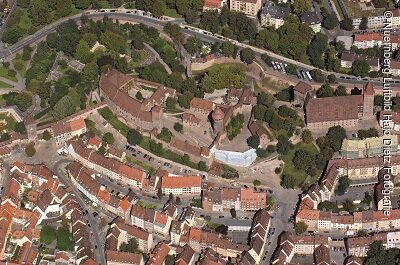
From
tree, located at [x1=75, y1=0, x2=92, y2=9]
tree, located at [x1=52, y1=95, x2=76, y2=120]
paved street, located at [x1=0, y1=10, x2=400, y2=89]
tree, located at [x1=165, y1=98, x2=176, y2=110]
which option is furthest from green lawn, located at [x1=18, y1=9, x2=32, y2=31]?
tree, located at [x1=165, y1=98, x2=176, y2=110]

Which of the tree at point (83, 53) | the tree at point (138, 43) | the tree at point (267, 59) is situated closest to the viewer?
the tree at point (267, 59)

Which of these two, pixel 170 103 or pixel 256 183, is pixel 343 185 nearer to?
pixel 256 183

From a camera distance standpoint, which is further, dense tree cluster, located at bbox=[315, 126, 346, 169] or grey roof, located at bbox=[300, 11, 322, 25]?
grey roof, located at bbox=[300, 11, 322, 25]

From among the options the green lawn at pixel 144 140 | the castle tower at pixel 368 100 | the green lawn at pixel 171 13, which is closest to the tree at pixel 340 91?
the castle tower at pixel 368 100

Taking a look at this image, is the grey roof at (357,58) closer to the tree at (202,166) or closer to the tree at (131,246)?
the tree at (202,166)

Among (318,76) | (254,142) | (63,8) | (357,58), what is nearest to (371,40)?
(357,58)

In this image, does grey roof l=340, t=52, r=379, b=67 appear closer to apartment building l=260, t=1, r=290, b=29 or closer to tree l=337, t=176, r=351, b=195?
apartment building l=260, t=1, r=290, b=29

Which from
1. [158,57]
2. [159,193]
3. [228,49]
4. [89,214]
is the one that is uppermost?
[228,49]
